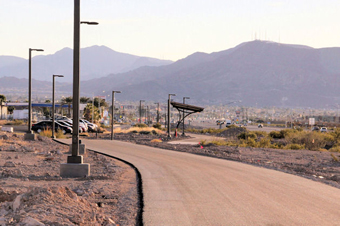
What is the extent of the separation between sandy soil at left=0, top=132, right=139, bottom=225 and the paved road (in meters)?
0.65

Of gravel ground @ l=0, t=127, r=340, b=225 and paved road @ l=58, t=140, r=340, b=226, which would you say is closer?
gravel ground @ l=0, t=127, r=340, b=225

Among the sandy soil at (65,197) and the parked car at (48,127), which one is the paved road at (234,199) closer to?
the sandy soil at (65,197)

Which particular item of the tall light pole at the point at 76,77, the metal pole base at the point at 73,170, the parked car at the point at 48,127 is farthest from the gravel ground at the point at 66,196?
the parked car at the point at 48,127

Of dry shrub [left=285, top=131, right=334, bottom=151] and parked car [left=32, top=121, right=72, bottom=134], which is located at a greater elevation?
parked car [left=32, top=121, right=72, bottom=134]

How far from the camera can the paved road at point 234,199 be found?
974cm

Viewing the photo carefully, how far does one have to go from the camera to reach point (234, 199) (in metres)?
12.1

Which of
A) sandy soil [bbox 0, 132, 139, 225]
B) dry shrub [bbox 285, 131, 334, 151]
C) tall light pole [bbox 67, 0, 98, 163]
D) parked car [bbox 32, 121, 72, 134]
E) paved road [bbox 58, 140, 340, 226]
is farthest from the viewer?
parked car [bbox 32, 121, 72, 134]

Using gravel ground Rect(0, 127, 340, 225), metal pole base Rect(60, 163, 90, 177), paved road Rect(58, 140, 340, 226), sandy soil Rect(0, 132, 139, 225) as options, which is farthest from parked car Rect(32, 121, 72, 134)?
metal pole base Rect(60, 163, 90, 177)

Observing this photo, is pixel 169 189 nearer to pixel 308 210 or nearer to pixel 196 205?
pixel 196 205

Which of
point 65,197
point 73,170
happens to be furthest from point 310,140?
point 65,197

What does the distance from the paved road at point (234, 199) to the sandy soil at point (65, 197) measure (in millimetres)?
649

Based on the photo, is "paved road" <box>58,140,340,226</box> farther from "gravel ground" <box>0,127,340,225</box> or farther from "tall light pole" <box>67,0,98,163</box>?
"tall light pole" <box>67,0,98,163</box>

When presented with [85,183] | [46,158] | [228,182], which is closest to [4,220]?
[85,183]

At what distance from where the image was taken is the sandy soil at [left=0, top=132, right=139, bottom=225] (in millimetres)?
8336
